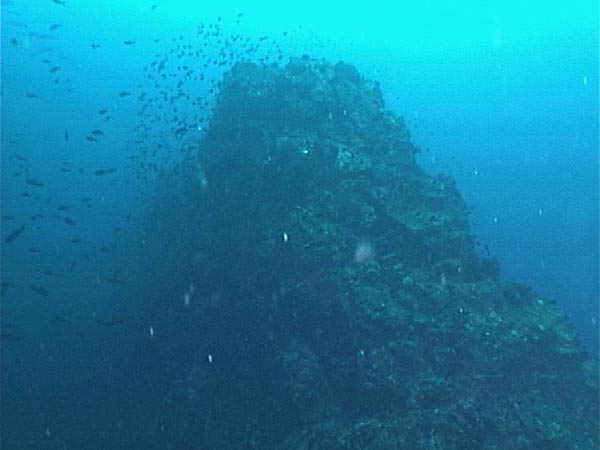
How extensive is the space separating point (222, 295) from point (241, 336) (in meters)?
1.90

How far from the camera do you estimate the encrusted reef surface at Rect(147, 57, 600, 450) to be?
14.3 metres

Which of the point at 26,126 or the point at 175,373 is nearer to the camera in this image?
the point at 175,373

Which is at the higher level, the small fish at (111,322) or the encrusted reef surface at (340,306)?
the encrusted reef surface at (340,306)

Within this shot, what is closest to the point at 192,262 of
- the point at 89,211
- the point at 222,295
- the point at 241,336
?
the point at 222,295

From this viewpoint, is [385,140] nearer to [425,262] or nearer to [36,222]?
[425,262]

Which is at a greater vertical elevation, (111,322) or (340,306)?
(340,306)

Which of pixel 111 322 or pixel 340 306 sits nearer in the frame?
pixel 111 322

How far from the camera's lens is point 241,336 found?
18.4 m

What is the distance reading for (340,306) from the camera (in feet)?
52.3

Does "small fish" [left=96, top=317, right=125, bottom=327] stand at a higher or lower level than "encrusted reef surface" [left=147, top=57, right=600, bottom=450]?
lower

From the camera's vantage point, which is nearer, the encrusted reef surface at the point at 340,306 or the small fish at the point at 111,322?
the encrusted reef surface at the point at 340,306

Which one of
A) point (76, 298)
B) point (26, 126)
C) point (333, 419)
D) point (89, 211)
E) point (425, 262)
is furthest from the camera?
point (26, 126)

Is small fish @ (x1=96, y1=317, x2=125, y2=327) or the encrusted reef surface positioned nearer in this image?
the encrusted reef surface

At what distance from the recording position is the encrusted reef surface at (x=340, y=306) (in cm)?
1430
